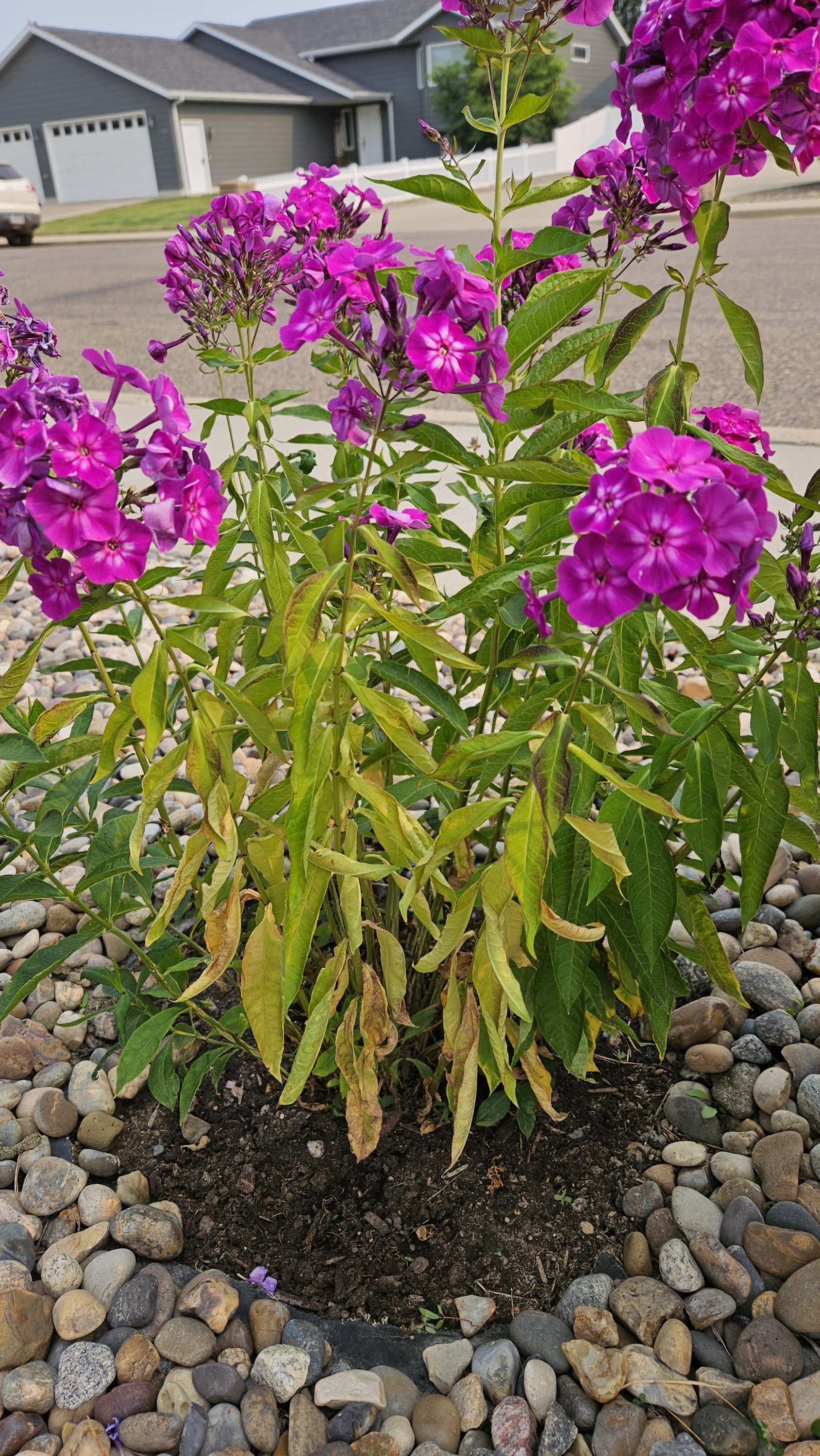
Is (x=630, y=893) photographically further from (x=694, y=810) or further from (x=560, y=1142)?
(x=560, y=1142)

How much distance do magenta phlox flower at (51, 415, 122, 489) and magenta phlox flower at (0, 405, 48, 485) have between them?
1cm

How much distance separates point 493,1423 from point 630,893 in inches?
30.1

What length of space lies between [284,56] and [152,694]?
3301cm

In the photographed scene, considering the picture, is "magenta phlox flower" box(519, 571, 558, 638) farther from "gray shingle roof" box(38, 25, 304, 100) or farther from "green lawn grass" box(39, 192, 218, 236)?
"gray shingle roof" box(38, 25, 304, 100)

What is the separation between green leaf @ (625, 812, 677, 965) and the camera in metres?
1.34

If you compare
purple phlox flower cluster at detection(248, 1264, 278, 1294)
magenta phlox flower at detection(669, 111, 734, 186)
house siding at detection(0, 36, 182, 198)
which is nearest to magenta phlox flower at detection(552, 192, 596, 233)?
magenta phlox flower at detection(669, 111, 734, 186)

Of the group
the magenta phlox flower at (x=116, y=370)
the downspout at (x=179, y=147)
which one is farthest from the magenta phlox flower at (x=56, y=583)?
the downspout at (x=179, y=147)

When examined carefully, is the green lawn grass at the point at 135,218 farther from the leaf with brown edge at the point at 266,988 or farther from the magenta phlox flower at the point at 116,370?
the leaf with brown edge at the point at 266,988

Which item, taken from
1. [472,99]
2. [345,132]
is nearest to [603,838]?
[472,99]

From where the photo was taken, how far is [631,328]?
1268mm

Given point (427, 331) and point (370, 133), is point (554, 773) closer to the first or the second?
point (427, 331)

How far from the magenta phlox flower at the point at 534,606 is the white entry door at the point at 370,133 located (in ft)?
104

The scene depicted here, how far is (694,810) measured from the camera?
131 centimetres

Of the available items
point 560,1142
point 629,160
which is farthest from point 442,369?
point 560,1142
